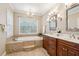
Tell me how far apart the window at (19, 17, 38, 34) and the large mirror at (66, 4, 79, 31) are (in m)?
4.08

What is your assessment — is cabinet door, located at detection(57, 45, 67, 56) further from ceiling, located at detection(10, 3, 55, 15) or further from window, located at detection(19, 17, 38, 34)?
window, located at detection(19, 17, 38, 34)

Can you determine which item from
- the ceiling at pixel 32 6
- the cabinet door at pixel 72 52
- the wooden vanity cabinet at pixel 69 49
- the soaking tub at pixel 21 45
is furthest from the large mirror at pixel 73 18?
the soaking tub at pixel 21 45

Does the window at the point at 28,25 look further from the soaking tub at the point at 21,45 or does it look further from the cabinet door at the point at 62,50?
the cabinet door at the point at 62,50

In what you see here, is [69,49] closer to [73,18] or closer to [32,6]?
[73,18]

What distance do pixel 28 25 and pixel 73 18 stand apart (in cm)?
449

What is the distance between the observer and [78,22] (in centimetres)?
250

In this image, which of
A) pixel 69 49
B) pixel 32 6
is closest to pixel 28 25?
pixel 32 6

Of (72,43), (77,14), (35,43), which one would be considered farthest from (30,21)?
(72,43)

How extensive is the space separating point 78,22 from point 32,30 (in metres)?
4.69

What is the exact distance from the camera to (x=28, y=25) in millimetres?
6836

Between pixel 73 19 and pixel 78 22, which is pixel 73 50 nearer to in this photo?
pixel 78 22

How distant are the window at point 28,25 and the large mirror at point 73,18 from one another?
4.08m

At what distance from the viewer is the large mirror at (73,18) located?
8.35 ft

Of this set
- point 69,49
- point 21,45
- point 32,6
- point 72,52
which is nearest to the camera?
point 72,52
